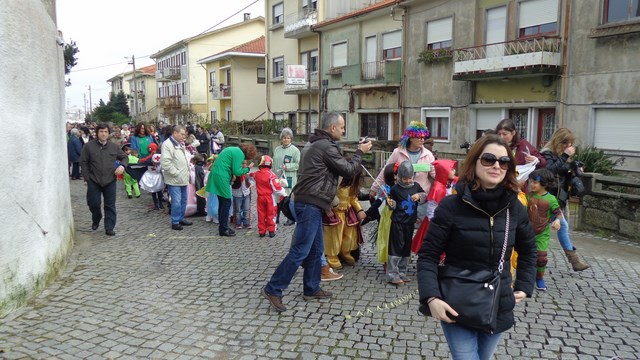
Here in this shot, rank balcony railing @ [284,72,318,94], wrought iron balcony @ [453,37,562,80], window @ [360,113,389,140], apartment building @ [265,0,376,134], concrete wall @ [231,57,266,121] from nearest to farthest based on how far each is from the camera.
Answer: wrought iron balcony @ [453,37,562,80] → window @ [360,113,389,140] → apartment building @ [265,0,376,134] → balcony railing @ [284,72,318,94] → concrete wall @ [231,57,266,121]

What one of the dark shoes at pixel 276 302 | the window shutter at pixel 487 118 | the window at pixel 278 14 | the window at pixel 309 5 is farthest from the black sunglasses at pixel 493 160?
the window at pixel 278 14

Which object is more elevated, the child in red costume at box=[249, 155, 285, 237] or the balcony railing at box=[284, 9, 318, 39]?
the balcony railing at box=[284, 9, 318, 39]

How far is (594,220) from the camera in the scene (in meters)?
8.45

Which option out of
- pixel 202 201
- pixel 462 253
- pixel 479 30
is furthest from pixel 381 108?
pixel 462 253

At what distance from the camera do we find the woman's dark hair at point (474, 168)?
270cm

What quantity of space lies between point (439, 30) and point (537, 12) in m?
4.14

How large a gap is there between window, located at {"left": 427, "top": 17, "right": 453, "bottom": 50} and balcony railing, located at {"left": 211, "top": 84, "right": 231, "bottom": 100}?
72.3ft

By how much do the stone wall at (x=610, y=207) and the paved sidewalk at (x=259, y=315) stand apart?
88cm

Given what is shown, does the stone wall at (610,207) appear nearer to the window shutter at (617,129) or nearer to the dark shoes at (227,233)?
the dark shoes at (227,233)

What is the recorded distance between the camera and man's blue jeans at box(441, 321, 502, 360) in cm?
269

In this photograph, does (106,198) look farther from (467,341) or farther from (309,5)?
(309,5)

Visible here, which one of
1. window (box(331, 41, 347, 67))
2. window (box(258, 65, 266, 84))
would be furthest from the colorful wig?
window (box(258, 65, 266, 84))

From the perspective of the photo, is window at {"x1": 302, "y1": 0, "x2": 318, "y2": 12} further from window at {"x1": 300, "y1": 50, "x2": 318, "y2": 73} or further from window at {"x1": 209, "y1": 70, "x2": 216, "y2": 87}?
window at {"x1": 209, "y1": 70, "x2": 216, "y2": 87}

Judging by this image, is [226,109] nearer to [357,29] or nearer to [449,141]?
[357,29]
